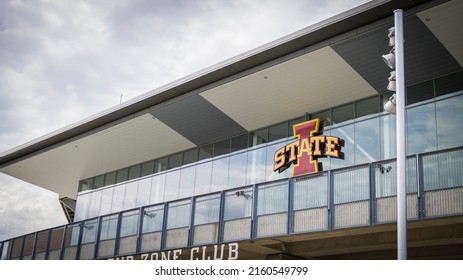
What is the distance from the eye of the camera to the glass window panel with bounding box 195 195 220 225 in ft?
81.7

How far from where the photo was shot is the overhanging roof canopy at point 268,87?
859 inches

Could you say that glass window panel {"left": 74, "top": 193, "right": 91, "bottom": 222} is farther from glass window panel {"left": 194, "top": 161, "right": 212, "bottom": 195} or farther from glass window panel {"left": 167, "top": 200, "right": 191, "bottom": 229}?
glass window panel {"left": 167, "top": 200, "right": 191, "bottom": 229}

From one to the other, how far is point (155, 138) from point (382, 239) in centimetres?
1381

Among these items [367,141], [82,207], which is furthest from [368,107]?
[82,207]

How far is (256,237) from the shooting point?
23312 millimetres

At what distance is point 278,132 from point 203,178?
4.64 metres

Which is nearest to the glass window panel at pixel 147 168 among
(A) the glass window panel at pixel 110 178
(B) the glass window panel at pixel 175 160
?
(B) the glass window panel at pixel 175 160

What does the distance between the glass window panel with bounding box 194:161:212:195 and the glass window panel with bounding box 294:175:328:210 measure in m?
8.25

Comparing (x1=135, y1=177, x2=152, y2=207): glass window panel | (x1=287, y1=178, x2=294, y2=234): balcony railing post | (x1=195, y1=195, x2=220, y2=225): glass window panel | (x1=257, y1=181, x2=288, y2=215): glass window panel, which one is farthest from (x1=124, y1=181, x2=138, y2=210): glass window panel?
(x1=287, y1=178, x2=294, y2=234): balcony railing post

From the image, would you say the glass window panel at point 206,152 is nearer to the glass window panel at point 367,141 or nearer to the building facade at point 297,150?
the building facade at point 297,150

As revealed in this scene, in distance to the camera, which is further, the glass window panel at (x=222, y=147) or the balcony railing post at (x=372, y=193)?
the glass window panel at (x=222, y=147)

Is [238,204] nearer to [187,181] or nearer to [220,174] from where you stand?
[220,174]

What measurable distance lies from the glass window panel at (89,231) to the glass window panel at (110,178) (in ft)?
21.5

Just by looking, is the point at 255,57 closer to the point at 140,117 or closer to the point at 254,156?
the point at 254,156
